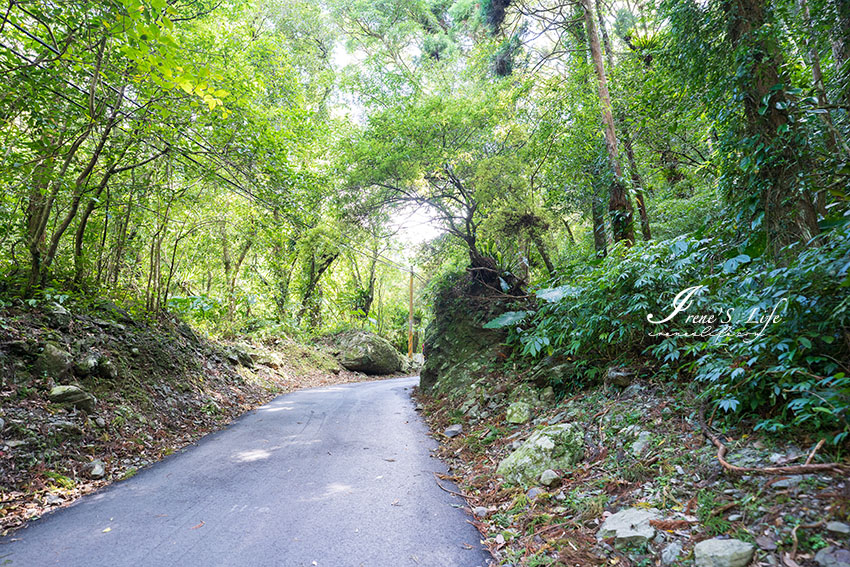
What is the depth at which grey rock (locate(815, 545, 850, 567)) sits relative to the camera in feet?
5.53

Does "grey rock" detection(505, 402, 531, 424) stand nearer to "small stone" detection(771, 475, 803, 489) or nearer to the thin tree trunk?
"small stone" detection(771, 475, 803, 489)

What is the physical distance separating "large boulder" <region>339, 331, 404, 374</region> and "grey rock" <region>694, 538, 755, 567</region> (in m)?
17.3

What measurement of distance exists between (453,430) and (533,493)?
247cm

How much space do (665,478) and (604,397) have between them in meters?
1.61

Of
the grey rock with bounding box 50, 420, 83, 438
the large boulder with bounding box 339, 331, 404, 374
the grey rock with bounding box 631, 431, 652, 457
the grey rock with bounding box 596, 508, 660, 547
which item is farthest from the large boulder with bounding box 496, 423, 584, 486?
the large boulder with bounding box 339, 331, 404, 374

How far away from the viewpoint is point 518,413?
501 cm

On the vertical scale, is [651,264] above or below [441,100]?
below

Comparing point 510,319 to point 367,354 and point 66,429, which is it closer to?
point 66,429

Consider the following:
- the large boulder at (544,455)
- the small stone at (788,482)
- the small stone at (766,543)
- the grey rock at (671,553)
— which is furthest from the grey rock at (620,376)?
the small stone at (766,543)

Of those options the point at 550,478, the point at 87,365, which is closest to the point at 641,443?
the point at 550,478

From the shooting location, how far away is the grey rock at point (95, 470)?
4027 millimetres

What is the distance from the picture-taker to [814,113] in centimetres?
304

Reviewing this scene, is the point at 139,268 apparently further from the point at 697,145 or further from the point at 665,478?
the point at 697,145

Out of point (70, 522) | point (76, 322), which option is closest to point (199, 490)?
point (70, 522)
